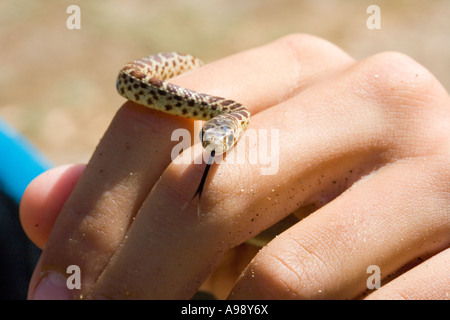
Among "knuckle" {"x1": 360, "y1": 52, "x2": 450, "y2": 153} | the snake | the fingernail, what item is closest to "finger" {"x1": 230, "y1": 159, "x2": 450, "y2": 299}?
"knuckle" {"x1": 360, "y1": 52, "x2": 450, "y2": 153}

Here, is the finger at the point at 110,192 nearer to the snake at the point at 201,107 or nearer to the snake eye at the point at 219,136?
the snake at the point at 201,107

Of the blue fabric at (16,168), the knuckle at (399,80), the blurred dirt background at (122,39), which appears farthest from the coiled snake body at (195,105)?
the blurred dirt background at (122,39)

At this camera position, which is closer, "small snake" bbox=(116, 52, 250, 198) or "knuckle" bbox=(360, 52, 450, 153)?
"small snake" bbox=(116, 52, 250, 198)

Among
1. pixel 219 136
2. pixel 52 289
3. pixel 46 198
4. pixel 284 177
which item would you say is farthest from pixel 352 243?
pixel 46 198

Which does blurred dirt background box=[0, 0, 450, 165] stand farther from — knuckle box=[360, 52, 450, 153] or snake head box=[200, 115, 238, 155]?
knuckle box=[360, 52, 450, 153]

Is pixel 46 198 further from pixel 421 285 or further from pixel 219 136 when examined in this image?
pixel 421 285

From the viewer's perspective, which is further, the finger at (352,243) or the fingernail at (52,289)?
the fingernail at (52,289)

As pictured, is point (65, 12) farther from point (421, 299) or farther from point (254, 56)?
point (421, 299)
